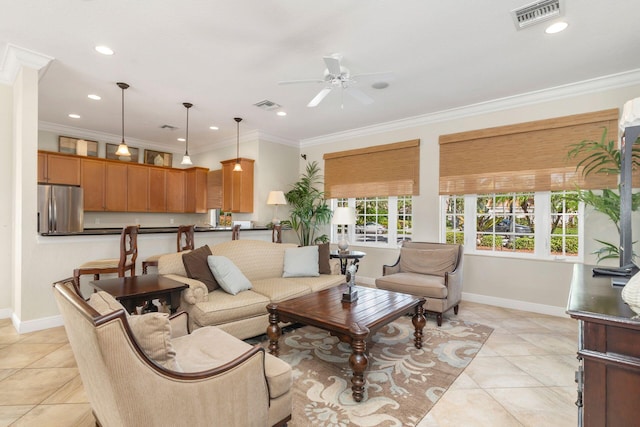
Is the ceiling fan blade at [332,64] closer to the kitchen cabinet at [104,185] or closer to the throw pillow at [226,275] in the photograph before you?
the throw pillow at [226,275]

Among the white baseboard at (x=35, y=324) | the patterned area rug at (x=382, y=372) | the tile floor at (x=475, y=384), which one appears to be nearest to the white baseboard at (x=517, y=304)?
the tile floor at (x=475, y=384)

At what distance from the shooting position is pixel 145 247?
13.7 feet

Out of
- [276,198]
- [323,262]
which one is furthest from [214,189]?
[323,262]

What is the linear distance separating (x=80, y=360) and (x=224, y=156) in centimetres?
589

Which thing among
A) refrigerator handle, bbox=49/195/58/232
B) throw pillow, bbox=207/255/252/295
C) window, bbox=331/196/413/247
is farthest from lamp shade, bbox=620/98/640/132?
refrigerator handle, bbox=49/195/58/232

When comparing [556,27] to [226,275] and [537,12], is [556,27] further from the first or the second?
[226,275]

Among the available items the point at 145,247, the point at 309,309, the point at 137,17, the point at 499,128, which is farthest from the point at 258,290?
the point at 499,128

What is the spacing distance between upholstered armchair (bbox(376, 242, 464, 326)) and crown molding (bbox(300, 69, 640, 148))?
2.01 meters

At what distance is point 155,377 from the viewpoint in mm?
1207

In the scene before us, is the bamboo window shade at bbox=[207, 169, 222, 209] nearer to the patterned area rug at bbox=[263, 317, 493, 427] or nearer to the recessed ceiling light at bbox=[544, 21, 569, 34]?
the patterned area rug at bbox=[263, 317, 493, 427]

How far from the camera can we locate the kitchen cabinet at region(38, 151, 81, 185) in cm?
543

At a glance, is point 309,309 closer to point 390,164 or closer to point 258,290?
point 258,290

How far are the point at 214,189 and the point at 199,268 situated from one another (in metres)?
4.15

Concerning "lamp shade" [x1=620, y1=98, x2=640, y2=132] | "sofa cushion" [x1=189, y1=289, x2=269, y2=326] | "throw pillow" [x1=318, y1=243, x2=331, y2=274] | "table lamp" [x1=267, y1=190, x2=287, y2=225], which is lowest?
"sofa cushion" [x1=189, y1=289, x2=269, y2=326]
